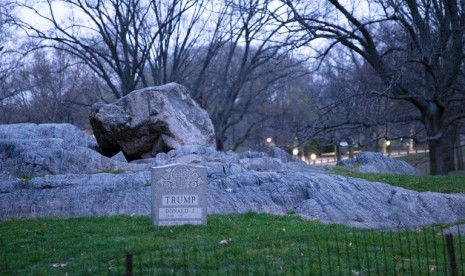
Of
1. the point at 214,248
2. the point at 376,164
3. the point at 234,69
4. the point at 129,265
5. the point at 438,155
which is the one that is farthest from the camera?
the point at 234,69

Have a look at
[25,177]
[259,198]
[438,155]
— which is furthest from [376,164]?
[25,177]

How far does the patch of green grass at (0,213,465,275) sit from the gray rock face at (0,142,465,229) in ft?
3.75

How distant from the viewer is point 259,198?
1348 cm

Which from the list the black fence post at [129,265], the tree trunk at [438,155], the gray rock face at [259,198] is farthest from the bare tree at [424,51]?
the black fence post at [129,265]

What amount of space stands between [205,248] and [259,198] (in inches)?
200

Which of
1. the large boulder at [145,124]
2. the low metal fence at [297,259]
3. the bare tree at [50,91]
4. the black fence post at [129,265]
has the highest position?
the bare tree at [50,91]

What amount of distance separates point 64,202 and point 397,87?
1366 cm

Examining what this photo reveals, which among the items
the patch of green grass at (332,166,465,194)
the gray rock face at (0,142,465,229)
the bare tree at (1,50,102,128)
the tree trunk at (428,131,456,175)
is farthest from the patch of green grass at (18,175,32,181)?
the bare tree at (1,50,102,128)

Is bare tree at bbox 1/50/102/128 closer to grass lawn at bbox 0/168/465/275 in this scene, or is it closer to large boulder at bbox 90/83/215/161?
large boulder at bbox 90/83/215/161

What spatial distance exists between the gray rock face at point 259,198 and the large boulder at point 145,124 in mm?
3538

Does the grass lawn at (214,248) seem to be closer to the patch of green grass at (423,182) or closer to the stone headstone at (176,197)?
the stone headstone at (176,197)

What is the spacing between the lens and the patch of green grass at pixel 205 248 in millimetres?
7805

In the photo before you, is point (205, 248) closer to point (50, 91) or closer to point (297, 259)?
point (297, 259)

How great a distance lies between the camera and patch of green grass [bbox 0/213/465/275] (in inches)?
307
